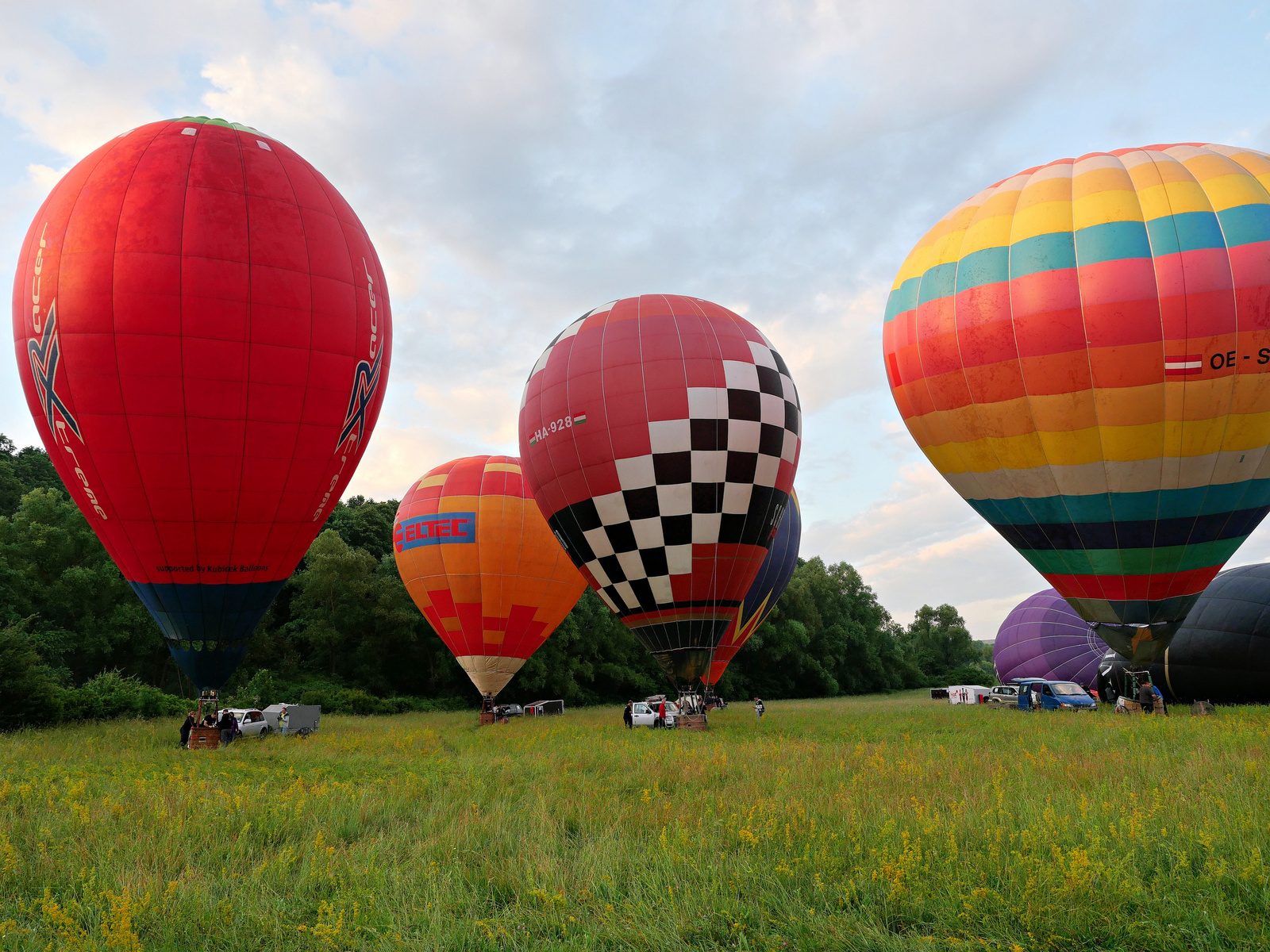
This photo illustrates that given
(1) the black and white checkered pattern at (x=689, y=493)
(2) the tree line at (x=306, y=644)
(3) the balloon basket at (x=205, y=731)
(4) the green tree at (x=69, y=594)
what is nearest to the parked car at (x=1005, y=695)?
(1) the black and white checkered pattern at (x=689, y=493)

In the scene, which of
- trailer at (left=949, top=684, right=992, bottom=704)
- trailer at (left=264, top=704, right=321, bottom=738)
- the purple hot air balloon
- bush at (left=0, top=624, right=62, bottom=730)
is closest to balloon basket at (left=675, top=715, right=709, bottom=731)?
trailer at (left=264, top=704, right=321, bottom=738)

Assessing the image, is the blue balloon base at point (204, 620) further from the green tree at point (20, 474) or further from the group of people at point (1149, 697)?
the green tree at point (20, 474)

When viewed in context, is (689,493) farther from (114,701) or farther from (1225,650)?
(114,701)

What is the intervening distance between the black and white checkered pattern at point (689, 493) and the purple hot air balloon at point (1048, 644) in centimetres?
1556

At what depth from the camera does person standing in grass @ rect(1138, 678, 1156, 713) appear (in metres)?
15.2

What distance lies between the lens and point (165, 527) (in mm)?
12492

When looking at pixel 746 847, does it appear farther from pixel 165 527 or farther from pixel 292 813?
pixel 165 527

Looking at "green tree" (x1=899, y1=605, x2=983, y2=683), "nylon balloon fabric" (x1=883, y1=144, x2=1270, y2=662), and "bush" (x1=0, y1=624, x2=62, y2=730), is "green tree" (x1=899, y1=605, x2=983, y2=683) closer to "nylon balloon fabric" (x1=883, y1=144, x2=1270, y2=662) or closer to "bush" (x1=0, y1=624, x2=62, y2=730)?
"nylon balloon fabric" (x1=883, y1=144, x2=1270, y2=662)

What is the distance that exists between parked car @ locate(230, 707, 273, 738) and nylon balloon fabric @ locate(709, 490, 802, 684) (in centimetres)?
1180

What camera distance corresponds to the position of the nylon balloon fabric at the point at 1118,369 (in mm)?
12500

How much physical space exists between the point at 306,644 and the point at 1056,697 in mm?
31340

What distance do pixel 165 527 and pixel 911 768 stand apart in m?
11.8

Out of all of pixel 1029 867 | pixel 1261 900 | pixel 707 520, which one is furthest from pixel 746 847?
pixel 707 520

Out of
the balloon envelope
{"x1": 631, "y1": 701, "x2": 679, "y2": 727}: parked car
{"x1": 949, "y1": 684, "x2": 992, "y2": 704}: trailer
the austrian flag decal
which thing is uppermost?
the austrian flag decal
